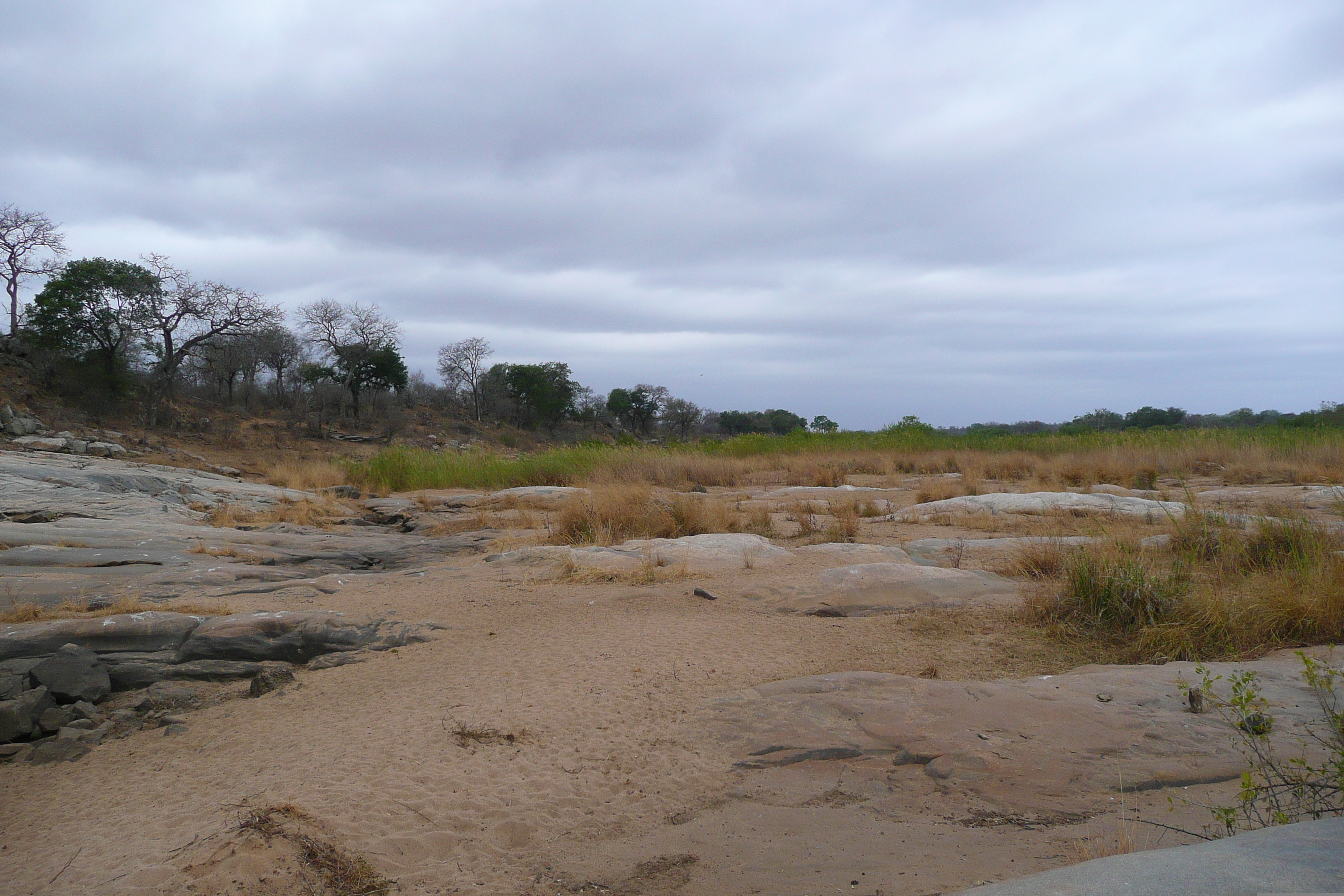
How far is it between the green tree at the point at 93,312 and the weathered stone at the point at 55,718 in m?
26.9

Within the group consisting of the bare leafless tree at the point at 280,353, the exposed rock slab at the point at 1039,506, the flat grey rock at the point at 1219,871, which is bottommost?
the flat grey rock at the point at 1219,871

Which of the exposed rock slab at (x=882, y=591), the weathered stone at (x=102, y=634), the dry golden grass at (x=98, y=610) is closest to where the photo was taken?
the weathered stone at (x=102, y=634)

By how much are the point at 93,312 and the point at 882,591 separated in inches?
1175

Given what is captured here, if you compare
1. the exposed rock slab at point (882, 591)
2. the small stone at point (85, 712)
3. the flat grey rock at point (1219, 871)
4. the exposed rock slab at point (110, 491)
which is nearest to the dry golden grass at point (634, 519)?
the exposed rock slab at point (882, 591)

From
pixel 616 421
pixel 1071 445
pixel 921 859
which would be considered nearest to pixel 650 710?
pixel 921 859

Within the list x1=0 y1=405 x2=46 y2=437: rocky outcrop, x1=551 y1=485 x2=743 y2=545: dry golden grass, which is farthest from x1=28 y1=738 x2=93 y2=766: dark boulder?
x1=0 y1=405 x2=46 y2=437: rocky outcrop

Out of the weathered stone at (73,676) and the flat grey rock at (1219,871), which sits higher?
the flat grey rock at (1219,871)

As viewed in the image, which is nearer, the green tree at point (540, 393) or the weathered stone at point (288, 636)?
the weathered stone at point (288, 636)

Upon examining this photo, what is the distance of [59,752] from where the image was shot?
3695mm

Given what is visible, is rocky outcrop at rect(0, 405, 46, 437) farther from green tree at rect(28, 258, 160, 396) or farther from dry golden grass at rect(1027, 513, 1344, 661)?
dry golden grass at rect(1027, 513, 1344, 661)

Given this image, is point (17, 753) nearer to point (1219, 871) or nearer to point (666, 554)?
point (666, 554)

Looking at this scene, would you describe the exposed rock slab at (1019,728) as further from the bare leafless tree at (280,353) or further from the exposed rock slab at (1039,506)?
the bare leafless tree at (280,353)

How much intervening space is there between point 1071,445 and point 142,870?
19109mm

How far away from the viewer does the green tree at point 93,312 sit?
80.6 feet
